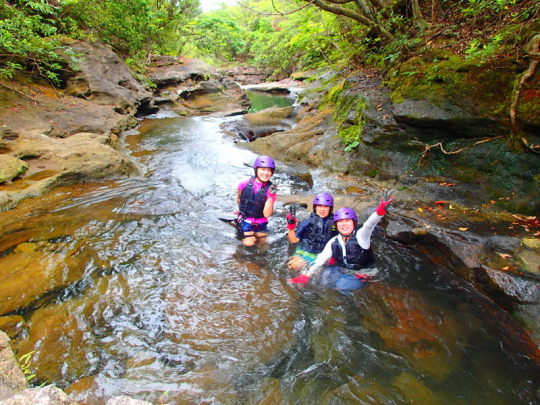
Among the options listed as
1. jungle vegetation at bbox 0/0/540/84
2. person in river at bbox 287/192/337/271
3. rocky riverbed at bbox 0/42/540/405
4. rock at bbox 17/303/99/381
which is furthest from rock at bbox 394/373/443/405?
jungle vegetation at bbox 0/0/540/84

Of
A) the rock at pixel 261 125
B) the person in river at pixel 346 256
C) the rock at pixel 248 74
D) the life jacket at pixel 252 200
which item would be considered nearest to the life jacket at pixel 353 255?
the person in river at pixel 346 256

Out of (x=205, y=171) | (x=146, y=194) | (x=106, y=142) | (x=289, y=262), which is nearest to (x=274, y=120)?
(x=205, y=171)

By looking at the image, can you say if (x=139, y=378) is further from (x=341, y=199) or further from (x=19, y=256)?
(x=341, y=199)

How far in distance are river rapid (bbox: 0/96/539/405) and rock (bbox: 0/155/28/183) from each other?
3.28ft

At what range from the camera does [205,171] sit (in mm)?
9375

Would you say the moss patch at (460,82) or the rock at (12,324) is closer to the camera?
the rock at (12,324)

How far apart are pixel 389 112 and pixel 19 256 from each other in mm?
7885

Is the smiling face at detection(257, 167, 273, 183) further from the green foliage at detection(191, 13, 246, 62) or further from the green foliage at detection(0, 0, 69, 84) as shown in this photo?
the green foliage at detection(191, 13, 246, 62)

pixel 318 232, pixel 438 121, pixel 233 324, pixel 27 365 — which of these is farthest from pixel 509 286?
pixel 27 365

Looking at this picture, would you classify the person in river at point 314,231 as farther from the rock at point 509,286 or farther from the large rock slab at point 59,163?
the large rock slab at point 59,163

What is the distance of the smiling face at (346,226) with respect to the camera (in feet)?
14.5

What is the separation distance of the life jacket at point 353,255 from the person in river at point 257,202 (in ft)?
5.10

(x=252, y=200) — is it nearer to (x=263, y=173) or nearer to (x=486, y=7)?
(x=263, y=173)

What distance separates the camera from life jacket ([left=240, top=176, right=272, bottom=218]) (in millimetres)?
5605
